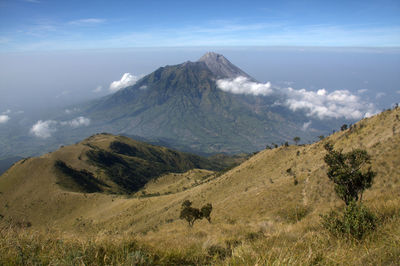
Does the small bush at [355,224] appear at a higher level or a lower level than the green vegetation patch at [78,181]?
higher

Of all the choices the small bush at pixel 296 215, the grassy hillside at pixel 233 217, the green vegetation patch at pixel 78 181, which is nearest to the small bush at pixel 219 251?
the grassy hillside at pixel 233 217

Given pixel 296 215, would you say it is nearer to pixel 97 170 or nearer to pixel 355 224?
pixel 355 224

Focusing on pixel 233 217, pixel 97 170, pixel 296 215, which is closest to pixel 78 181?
pixel 97 170

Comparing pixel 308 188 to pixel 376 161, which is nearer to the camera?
pixel 376 161

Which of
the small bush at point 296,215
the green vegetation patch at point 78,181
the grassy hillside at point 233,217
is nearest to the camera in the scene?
the grassy hillside at point 233,217

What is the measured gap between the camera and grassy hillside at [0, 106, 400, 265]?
4039mm

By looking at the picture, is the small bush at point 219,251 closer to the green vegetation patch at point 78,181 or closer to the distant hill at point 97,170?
the distant hill at point 97,170

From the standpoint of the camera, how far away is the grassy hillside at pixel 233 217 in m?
4.04

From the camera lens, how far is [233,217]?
29.1 metres

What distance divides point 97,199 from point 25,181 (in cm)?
4407

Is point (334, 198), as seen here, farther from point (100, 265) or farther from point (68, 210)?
point (68, 210)

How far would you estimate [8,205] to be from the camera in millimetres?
84875

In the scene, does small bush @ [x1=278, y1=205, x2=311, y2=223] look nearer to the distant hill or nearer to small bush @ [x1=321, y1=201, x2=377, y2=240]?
small bush @ [x1=321, y1=201, x2=377, y2=240]

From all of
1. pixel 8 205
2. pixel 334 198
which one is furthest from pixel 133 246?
pixel 8 205
